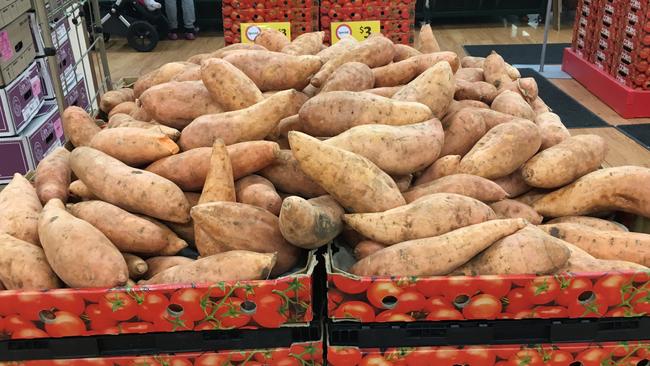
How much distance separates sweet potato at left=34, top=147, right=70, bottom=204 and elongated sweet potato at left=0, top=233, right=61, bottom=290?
0.75 feet

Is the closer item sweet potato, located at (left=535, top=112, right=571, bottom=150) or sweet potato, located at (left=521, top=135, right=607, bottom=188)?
sweet potato, located at (left=521, top=135, right=607, bottom=188)

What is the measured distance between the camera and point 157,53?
17.3 ft

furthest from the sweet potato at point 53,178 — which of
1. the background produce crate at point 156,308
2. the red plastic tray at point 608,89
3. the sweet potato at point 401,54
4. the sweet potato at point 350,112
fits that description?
the red plastic tray at point 608,89

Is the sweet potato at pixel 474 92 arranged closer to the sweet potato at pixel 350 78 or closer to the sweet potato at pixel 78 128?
the sweet potato at pixel 350 78

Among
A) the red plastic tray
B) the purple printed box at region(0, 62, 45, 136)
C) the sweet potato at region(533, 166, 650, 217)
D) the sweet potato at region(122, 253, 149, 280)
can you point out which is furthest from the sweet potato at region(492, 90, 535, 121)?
the red plastic tray

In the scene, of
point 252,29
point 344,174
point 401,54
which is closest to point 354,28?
point 252,29

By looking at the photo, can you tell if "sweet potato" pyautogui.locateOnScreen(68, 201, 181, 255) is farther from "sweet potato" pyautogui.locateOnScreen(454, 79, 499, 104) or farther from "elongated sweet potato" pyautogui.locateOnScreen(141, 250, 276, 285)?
"sweet potato" pyautogui.locateOnScreen(454, 79, 499, 104)

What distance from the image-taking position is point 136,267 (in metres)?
1.14

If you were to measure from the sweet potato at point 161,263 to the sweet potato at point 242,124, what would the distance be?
298mm

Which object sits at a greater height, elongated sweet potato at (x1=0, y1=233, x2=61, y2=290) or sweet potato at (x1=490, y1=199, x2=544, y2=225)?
elongated sweet potato at (x1=0, y1=233, x2=61, y2=290)

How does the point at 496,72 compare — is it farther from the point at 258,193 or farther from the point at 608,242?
the point at 258,193

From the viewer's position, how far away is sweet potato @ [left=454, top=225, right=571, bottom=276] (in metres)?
1.02

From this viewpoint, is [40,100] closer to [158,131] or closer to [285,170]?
[158,131]

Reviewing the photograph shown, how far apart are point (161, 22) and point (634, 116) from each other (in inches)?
164
